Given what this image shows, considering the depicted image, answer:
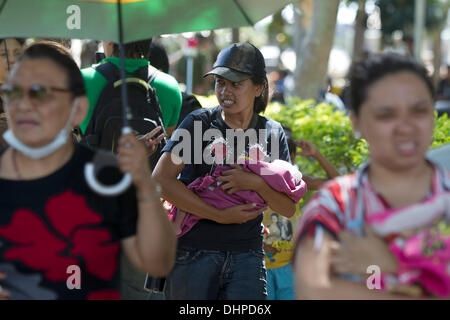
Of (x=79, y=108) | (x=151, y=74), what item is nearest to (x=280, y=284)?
(x=151, y=74)

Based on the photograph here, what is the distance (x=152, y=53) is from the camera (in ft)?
21.9

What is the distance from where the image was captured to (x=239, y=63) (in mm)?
4754

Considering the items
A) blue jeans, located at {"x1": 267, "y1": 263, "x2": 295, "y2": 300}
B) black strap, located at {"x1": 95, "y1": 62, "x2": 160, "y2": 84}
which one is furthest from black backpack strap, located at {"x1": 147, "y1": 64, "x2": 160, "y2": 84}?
blue jeans, located at {"x1": 267, "y1": 263, "x2": 295, "y2": 300}

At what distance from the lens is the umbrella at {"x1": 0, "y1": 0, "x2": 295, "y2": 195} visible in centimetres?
390

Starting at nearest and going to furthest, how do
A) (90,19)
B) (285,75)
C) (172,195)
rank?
(90,19) → (172,195) → (285,75)

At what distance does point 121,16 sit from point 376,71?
1.41 m

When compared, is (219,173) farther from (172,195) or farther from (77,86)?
(77,86)

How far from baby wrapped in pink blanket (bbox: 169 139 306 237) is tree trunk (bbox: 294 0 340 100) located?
7.02 m

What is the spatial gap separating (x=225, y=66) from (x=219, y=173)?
68 cm

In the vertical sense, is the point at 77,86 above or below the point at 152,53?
below

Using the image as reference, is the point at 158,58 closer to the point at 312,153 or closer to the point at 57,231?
the point at 312,153

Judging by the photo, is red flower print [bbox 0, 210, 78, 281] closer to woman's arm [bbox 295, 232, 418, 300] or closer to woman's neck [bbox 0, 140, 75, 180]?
woman's neck [bbox 0, 140, 75, 180]

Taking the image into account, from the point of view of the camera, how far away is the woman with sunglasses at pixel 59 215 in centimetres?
300
